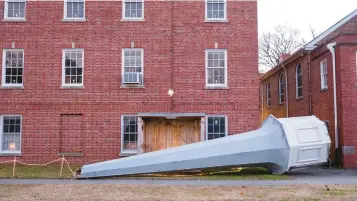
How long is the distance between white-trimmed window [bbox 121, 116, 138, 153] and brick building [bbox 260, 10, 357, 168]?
9.77 metres

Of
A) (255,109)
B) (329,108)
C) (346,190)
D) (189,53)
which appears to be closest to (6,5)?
(189,53)

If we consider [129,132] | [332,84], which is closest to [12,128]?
[129,132]

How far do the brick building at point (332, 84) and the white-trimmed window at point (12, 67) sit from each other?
50.8ft

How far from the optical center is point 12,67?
2342 cm

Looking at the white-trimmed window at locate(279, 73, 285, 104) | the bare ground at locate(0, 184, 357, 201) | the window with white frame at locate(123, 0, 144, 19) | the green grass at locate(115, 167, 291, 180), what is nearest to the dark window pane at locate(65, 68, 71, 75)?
the window with white frame at locate(123, 0, 144, 19)

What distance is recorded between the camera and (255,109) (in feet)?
75.7

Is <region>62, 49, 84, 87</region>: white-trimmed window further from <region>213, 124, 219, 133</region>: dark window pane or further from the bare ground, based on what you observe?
the bare ground

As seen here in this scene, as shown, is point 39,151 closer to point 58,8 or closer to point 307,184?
point 58,8

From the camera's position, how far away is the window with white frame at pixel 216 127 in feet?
75.5

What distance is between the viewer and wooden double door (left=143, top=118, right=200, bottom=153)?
2316 centimetres

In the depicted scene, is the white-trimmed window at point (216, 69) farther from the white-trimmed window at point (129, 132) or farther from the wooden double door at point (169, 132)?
the white-trimmed window at point (129, 132)

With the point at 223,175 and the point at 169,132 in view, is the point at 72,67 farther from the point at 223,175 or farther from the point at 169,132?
the point at 223,175

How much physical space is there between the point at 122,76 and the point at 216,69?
4.78m

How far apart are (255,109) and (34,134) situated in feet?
36.6
